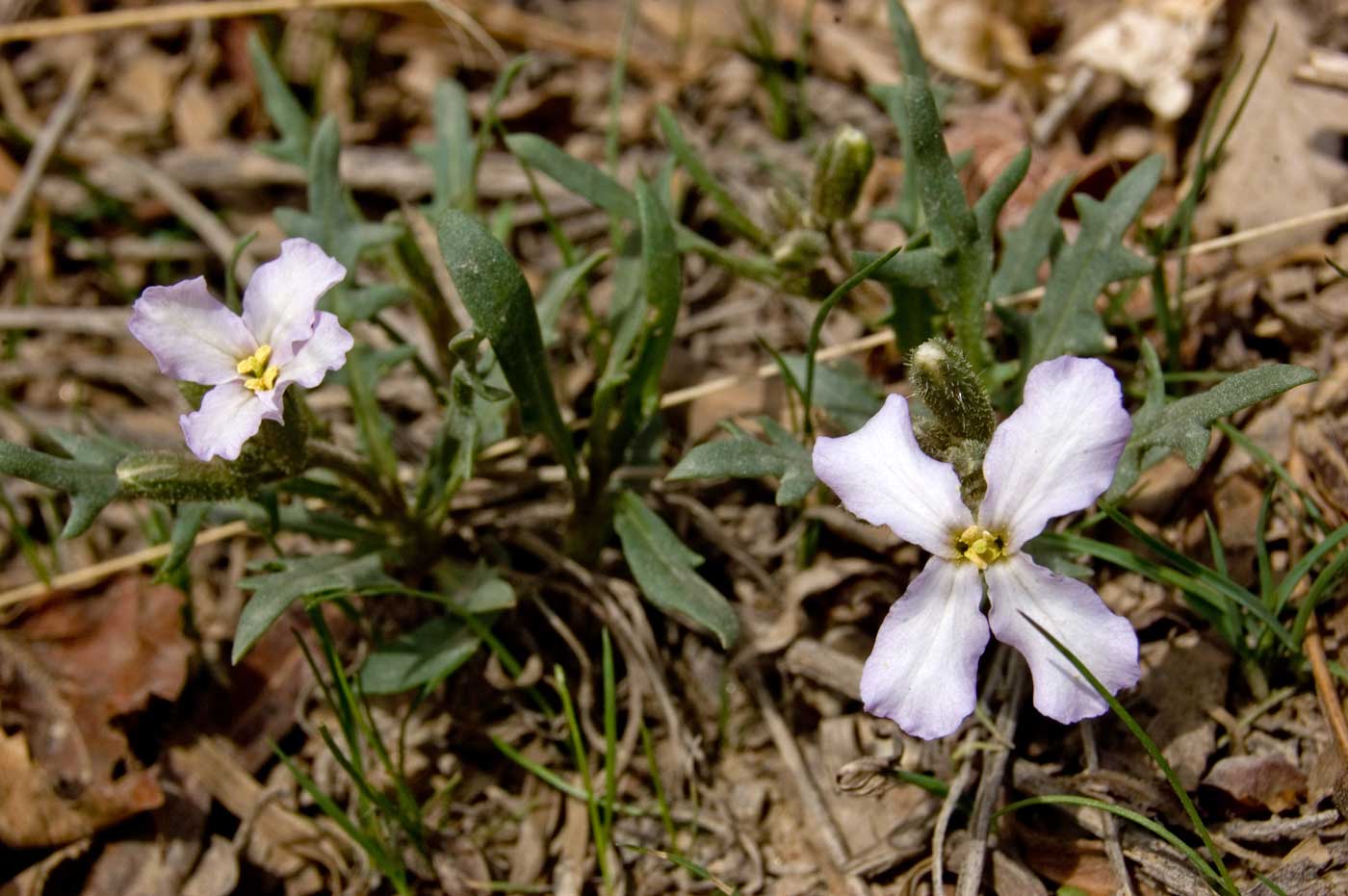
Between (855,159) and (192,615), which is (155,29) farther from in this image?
(855,159)

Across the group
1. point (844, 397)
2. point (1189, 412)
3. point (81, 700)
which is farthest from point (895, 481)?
point (81, 700)

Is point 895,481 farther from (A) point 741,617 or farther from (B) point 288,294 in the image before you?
(B) point 288,294

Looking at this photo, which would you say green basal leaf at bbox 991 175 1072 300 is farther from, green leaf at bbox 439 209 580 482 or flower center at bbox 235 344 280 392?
flower center at bbox 235 344 280 392

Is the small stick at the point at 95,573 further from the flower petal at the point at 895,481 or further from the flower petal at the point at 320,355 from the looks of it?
the flower petal at the point at 895,481

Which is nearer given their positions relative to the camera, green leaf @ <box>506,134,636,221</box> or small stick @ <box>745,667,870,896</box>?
small stick @ <box>745,667,870,896</box>

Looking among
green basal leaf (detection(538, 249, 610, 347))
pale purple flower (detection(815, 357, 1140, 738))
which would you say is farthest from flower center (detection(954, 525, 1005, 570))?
green basal leaf (detection(538, 249, 610, 347))

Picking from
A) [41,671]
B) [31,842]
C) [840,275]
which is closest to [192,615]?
[41,671]
